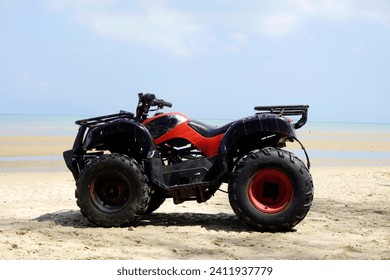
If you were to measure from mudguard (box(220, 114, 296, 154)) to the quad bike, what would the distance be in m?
0.01

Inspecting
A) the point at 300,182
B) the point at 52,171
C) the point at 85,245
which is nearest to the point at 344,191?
the point at 300,182

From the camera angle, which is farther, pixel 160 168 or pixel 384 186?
pixel 384 186

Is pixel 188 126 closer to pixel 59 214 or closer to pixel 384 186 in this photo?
pixel 59 214

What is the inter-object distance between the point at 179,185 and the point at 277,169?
1.15 m

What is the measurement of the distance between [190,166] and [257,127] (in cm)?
91

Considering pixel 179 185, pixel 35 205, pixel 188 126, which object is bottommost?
pixel 35 205

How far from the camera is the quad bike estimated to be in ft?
21.3

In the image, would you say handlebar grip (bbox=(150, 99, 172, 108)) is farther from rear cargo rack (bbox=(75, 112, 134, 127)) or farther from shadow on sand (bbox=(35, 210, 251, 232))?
shadow on sand (bbox=(35, 210, 251, 232))

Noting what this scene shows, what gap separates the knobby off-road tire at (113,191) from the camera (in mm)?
6703

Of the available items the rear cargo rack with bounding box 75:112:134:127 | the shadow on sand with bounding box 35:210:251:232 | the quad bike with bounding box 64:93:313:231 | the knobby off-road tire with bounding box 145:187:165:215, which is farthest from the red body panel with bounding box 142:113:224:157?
the shadow on sand with bounding box 35:210:251:232

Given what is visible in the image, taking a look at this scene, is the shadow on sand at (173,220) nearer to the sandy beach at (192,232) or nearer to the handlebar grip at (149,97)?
the sandy beach at (192,232)

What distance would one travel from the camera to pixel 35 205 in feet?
28.6

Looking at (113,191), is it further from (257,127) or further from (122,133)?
(257,127)

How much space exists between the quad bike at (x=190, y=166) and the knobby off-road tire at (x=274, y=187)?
0.01 m
